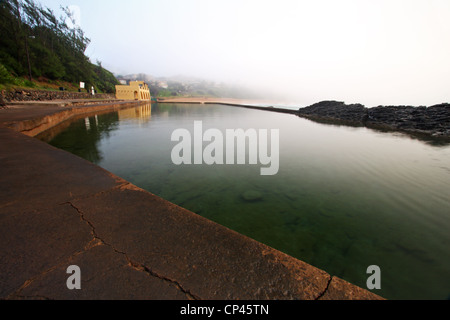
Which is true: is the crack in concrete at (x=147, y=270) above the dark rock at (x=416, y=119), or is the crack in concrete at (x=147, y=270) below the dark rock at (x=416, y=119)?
below

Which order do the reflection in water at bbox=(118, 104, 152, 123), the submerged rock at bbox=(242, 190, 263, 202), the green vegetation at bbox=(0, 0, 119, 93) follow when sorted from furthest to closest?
the green vegetation at bbox=(0, 0, 119, 93) < the reflection in water at bbox=(118, 104, 152, 123) < the submerged rock at bbox=(242, 190, 263, 202)

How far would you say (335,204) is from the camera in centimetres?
281

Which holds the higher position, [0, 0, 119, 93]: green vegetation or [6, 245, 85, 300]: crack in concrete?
[0, 0, 119, 93]: green vegetation

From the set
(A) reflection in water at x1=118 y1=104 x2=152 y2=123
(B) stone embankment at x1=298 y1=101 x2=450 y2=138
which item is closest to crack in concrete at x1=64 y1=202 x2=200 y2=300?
(A) reflection in water at x1=118 y1=104 x2=152 y2=123

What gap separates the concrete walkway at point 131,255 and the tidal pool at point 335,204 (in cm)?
87

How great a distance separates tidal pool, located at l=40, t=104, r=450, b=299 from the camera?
69.2 inches

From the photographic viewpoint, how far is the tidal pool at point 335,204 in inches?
69.2

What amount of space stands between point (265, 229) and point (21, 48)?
1329 inches

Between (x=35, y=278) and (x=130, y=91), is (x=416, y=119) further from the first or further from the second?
(x=130, y=91)

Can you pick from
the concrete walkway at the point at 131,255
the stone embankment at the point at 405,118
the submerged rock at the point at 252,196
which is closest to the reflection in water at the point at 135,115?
the submerged rock at the point at 252,196

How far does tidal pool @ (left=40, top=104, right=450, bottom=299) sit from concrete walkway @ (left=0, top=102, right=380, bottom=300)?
0.87 meters

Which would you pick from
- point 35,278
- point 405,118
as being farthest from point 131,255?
point 405,118

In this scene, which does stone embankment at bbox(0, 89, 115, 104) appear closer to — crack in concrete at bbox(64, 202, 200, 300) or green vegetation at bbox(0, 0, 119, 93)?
green vegetation at bbox(0, 0, 119, 93)

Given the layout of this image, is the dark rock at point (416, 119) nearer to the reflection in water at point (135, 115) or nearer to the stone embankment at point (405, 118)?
the stone embankment at point (405, 118)
